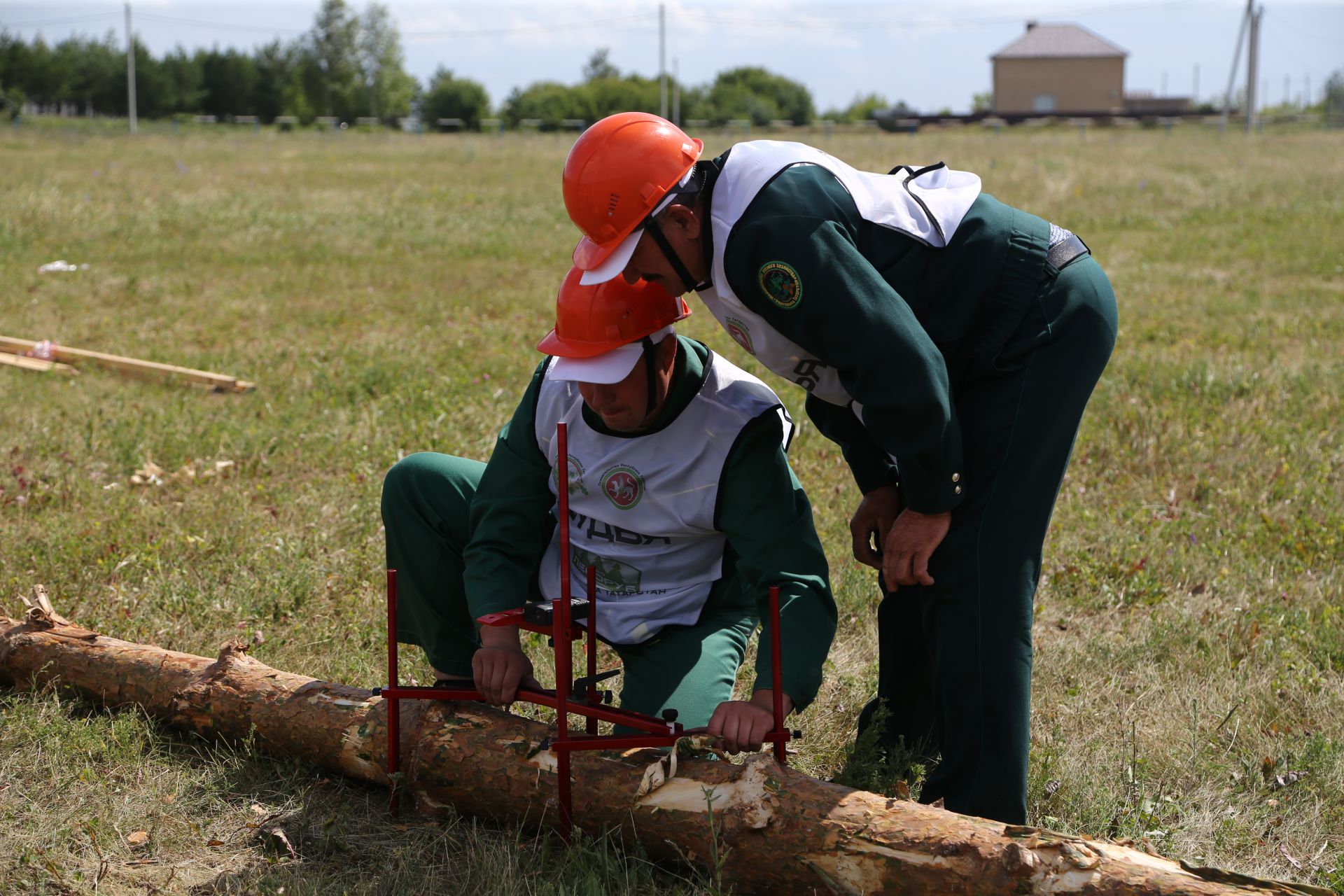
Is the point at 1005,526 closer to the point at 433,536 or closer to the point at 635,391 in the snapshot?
the point at 635,391

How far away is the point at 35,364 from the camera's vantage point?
722 centimetres

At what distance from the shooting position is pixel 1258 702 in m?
3.47

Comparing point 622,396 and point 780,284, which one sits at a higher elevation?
point 780,284

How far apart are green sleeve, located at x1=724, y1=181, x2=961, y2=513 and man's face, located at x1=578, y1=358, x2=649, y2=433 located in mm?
500

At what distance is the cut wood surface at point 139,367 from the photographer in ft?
22.6

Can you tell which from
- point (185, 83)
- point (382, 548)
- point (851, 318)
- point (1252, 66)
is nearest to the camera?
point (851, 318)

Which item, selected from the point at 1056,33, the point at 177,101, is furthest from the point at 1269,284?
the point at 1056,33

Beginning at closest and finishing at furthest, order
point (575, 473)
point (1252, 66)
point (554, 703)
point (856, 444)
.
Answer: point (554, 703)
point (856, 444)
point (575, 473)
point (1252, 66)

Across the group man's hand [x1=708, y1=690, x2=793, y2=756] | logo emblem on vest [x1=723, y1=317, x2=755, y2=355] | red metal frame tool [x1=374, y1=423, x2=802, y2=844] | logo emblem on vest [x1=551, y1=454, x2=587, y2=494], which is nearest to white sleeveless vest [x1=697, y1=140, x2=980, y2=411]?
logo emblem on vest [x1=723, y1=317, x2=755, y2=355]

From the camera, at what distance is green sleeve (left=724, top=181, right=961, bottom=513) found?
7.30 feet

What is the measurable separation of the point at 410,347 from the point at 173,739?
500cm

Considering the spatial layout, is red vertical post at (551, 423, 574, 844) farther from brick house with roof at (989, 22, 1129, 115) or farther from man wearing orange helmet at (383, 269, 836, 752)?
brick house with roof at (989, 22, 1129, 115)

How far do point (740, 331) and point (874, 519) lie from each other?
2.26 feet

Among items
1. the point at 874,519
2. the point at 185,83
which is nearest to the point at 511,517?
the point at 874,519
